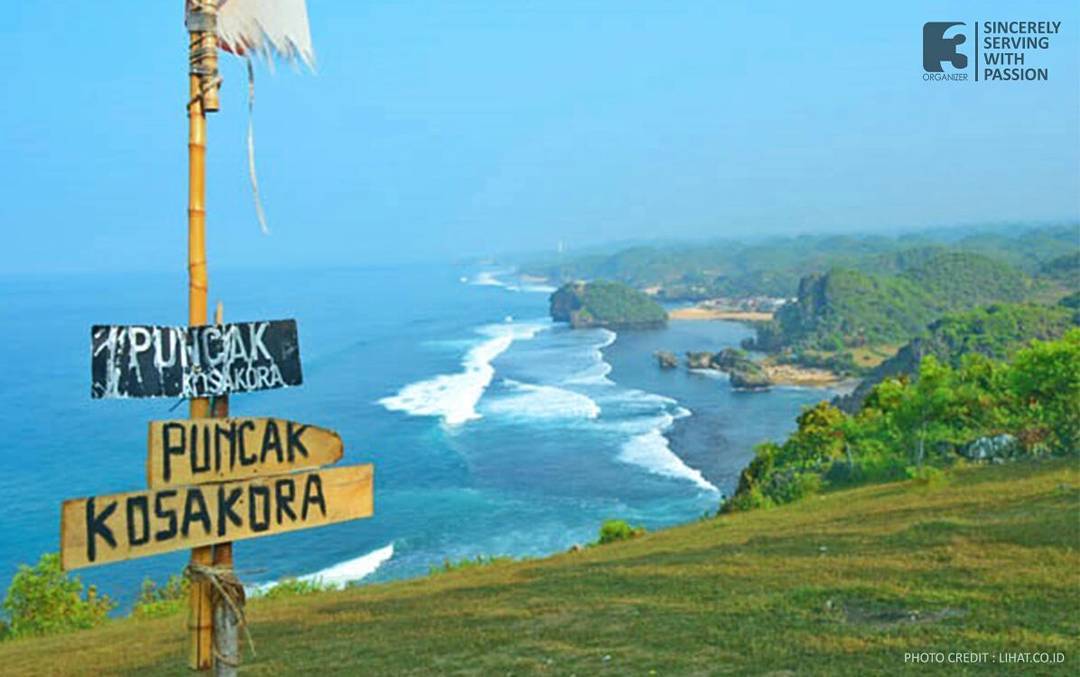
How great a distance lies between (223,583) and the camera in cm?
591

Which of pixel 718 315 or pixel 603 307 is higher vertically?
pixel 603 307

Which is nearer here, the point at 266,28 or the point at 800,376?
the point at 266,28

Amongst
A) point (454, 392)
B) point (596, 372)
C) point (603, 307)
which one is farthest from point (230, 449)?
point (603, 307)

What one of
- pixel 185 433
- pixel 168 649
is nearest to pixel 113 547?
pixel 185 433

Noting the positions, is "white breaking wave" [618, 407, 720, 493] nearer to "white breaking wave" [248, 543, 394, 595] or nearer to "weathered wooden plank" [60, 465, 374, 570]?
"white breaking wave" [248, 543, 394, 595]

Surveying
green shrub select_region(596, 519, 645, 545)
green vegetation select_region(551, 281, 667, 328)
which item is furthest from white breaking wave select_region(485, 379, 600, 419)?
green vegetation select_region(551, 281, 667, 328)

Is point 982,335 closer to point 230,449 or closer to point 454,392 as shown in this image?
point 454,392

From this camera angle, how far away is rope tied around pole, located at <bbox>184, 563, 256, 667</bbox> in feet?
19.2

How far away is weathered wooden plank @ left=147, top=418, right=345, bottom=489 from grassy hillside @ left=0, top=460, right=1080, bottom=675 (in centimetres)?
525

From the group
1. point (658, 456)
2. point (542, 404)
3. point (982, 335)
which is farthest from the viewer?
point (982, 335)

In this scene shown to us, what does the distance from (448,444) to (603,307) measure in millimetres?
100151

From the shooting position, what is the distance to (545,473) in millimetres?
61062

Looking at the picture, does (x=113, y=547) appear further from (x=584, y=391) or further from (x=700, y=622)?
(x=584, y=391)

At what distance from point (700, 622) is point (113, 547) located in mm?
7883
